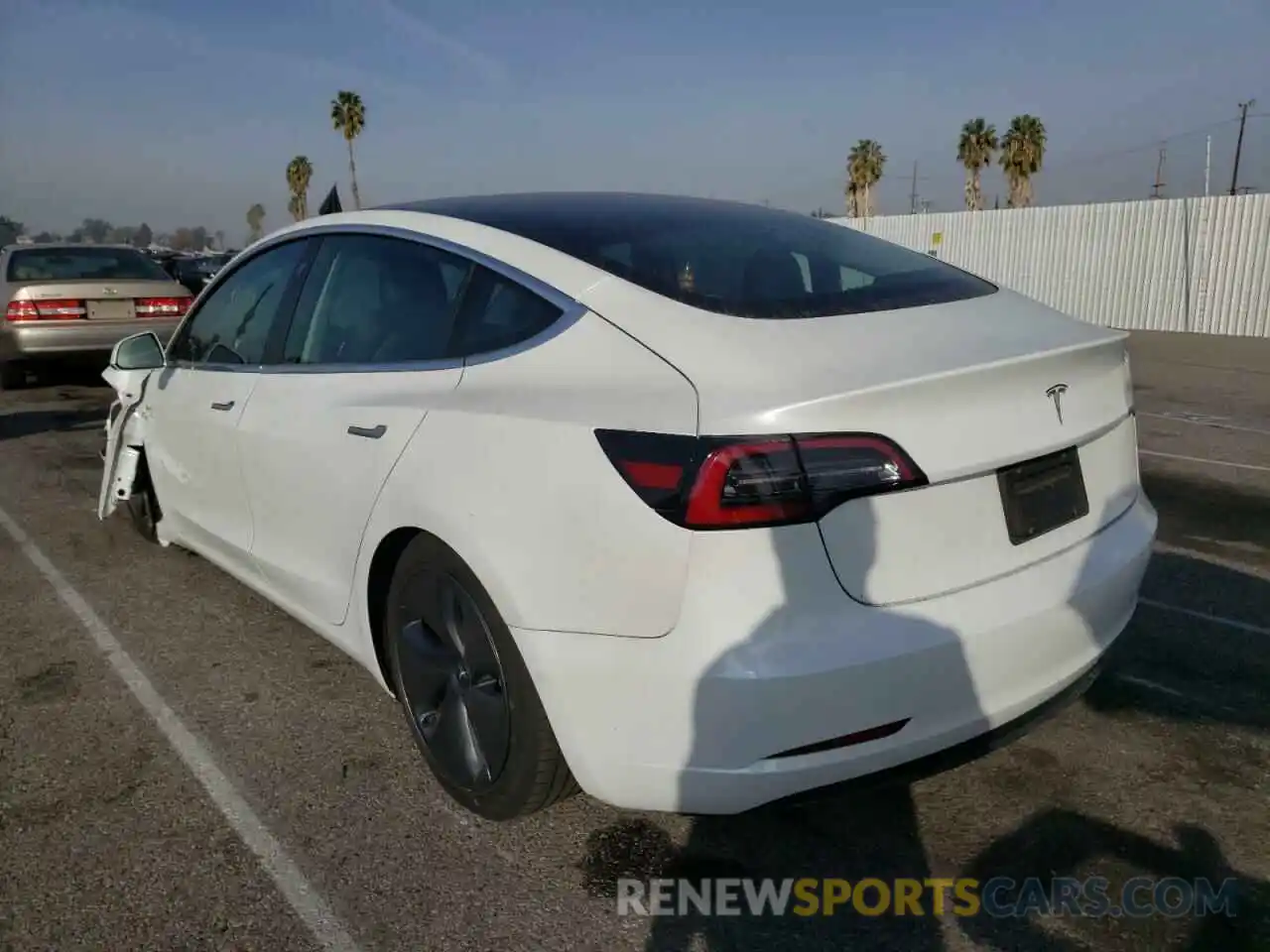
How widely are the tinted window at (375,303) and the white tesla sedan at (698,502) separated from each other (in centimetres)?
1

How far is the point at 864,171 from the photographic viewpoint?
46219mm

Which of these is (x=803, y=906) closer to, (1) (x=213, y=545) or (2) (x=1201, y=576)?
(1) (x=213, y=545)

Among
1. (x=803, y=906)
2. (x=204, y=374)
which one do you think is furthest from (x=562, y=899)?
(x=204, y=374)

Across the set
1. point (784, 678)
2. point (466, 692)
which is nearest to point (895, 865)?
point (784, 678)

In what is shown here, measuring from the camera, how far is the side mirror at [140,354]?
4363 millimetres

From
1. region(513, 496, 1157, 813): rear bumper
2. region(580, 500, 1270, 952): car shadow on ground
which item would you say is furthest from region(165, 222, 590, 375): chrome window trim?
region(580, 500, 1270, 952): car shadow on ground

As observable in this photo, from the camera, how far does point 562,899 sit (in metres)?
2.41

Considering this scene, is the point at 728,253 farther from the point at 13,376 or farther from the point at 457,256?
the point at 13,376

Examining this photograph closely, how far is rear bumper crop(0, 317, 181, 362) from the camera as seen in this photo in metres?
10.4

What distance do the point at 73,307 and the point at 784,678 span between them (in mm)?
10652

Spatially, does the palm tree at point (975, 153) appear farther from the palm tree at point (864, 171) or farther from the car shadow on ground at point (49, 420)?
the car shadow on ground at point (49, 420)

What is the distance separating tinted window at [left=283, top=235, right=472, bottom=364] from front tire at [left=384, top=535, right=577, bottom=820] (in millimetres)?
615

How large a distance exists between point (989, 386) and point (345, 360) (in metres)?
1.89

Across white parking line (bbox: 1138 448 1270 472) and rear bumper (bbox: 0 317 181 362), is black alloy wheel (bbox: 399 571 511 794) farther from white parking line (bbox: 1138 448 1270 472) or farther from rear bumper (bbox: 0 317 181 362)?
rear bumper (bbox: 0 317 181 362)
